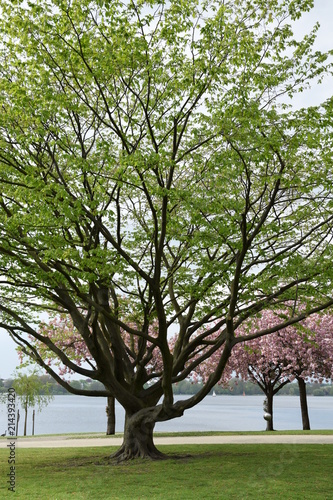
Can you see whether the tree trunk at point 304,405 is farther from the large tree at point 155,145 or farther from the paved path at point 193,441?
the large tree at point 155,145

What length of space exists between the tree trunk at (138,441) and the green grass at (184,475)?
1.73 ft

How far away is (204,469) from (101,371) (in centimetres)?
395

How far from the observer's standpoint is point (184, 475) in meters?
12.3

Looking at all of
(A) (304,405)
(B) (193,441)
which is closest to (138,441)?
(B) (193,441)

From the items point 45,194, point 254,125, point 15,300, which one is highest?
point 254,125

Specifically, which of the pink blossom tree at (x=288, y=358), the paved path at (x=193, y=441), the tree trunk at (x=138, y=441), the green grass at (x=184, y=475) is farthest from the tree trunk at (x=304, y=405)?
the tree trunk at (x=138, y=441)

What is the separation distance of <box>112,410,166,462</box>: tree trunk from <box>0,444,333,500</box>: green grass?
0.53 meters

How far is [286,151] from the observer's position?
12.0 metres

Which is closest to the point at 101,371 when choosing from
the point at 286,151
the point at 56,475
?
the point at 56,475

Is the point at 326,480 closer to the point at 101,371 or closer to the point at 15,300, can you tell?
the point at 101,371

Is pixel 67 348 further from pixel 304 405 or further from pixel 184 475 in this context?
pixel 304 405

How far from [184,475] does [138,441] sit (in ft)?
11.8

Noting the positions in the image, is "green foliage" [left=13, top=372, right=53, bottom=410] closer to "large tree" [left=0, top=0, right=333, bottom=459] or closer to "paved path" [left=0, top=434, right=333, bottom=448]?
"paved path" [left=0, top=434, right=333, bottom=448]

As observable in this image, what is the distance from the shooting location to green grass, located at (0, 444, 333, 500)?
10125 millimetres
